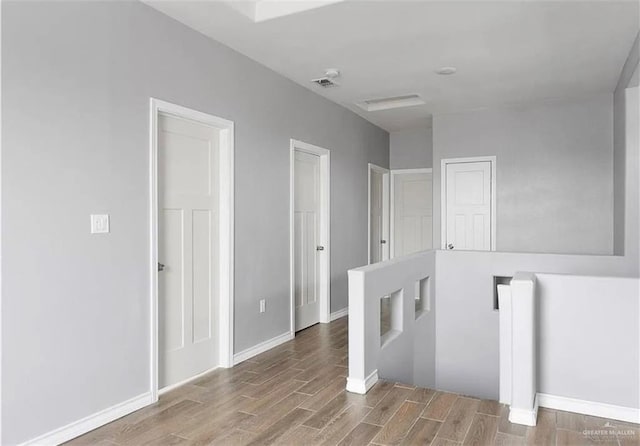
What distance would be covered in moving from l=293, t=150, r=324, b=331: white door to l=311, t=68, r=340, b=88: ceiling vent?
→ 0.75 m

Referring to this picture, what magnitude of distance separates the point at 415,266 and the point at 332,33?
2.27 metres

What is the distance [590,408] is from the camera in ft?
9.89

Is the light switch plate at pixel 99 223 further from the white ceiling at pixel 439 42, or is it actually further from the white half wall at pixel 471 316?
the white half wall at pixel 471 316

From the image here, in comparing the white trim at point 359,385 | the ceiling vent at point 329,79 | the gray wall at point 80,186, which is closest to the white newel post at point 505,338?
the white trim at point 359,385

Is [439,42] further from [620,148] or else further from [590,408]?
[590,408]

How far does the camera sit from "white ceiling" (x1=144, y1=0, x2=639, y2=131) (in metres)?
3.15

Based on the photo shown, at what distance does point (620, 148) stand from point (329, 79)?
10.1 ft

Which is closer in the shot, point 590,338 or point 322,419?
point 322,419

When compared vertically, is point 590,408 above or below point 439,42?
below

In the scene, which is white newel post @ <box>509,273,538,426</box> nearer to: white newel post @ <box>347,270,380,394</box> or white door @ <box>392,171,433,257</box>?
white newel post @ <box>347,270,380,394</box>

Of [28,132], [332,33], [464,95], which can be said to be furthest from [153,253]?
[464,95]

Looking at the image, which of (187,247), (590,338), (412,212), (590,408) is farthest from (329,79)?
(590,408)

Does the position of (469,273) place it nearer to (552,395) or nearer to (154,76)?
(552,395)

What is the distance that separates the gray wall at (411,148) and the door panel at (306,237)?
2.47 m
